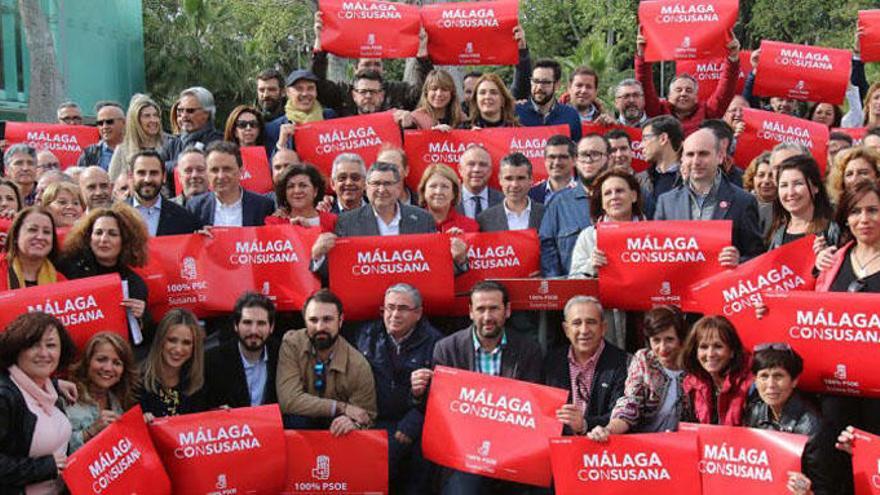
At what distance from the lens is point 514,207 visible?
11094 millimetres

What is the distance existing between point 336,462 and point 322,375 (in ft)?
2.12

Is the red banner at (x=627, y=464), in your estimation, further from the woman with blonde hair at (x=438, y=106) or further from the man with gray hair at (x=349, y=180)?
the woman with blonde hair at (x=438, y=106)

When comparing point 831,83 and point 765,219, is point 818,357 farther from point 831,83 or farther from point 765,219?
point 831,83

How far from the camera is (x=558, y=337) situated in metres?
10.4

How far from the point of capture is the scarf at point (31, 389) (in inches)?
332

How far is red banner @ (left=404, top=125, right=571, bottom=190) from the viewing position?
1241cm

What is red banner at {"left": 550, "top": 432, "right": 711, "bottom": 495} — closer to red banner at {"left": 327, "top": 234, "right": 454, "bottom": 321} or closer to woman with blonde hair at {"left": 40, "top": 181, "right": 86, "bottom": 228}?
red banner at {"left": 327, "top": 234, "right": 454, "bottom": 321}

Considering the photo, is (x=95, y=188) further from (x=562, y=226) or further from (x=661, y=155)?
(x=661, y=155)

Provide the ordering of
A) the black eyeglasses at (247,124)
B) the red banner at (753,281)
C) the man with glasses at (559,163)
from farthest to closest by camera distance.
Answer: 1. the black eyeglasses at (247,124)
2. the man with glasses at (559,163)
3. the red banner at (753,281)

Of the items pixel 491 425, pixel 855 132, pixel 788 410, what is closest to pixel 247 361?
pixel 491 425

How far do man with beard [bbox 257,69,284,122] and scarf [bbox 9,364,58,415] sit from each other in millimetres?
5123

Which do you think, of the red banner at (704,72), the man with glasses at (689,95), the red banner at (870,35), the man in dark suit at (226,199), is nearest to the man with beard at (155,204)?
the man in dark suit at (226,199)

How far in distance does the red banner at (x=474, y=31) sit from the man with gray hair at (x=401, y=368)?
3.79 metres

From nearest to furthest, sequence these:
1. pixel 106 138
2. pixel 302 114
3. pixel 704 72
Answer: pixel 302 114 → pixel 106 138 → pixel 704 72
